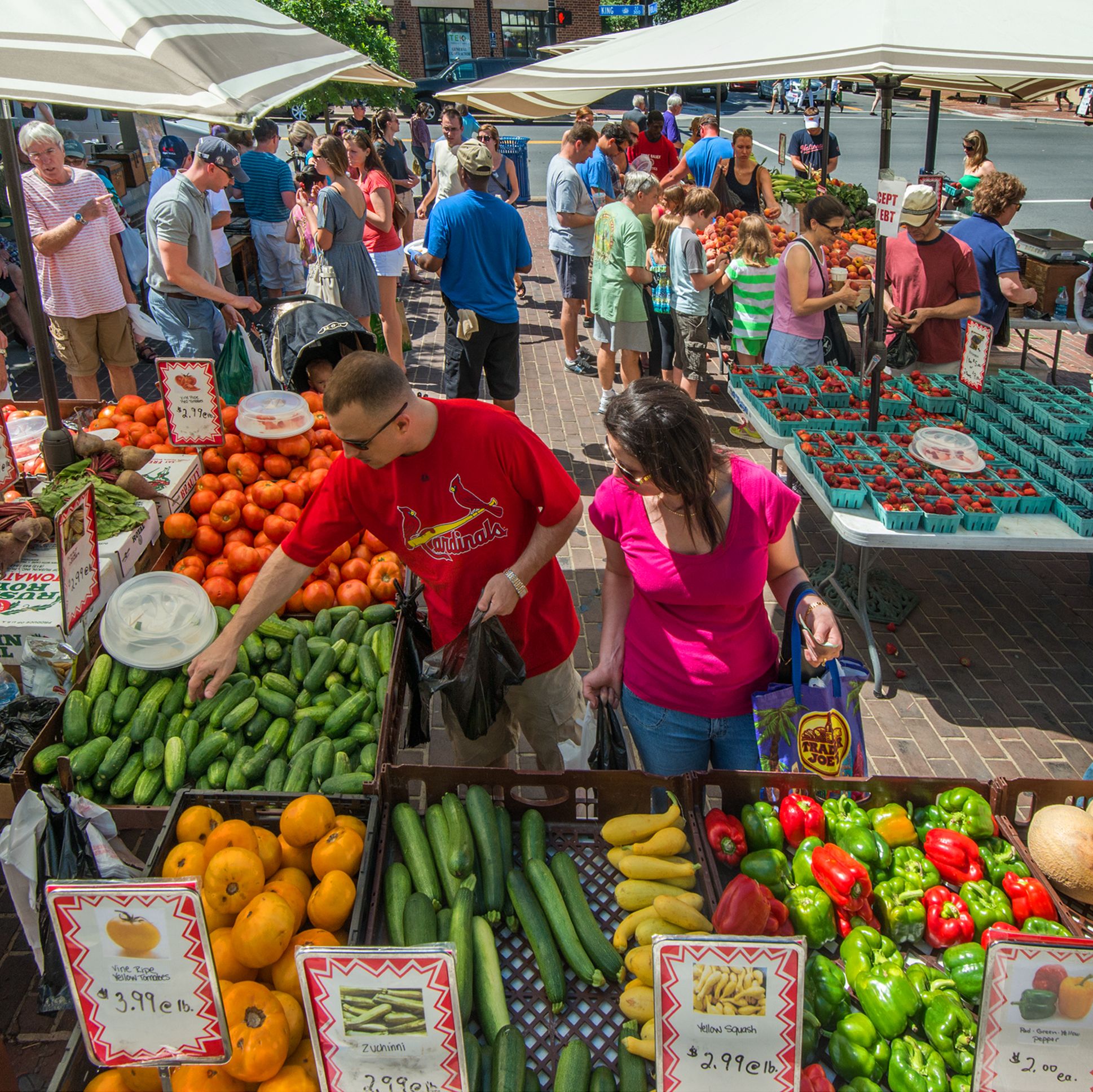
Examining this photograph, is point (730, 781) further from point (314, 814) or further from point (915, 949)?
Answer: point (314, 814)

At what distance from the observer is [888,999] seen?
2.07 metres

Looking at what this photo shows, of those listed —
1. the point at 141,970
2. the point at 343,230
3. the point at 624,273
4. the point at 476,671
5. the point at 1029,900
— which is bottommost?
the point at 1029,900

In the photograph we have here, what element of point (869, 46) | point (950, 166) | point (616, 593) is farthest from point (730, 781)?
point (950, 166)

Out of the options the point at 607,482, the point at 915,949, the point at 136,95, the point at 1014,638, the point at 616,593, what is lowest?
the point at 1014,638

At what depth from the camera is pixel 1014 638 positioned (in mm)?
5195

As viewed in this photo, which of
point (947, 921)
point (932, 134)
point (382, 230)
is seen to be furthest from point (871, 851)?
point (932, 134)

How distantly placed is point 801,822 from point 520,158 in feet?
53.1

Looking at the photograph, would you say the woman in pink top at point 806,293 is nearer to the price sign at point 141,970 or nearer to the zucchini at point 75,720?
the zucchini at point 75,720

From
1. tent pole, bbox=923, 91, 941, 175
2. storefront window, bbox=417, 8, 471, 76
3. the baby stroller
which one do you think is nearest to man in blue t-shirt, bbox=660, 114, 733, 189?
tent pole, bbox=923, 91, 941, 175

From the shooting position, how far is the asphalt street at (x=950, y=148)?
54.6ft

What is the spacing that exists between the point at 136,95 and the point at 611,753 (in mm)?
2284

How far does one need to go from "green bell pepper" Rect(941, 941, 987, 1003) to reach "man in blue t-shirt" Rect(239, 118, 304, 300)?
8968 mm

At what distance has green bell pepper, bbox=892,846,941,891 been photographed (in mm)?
2434

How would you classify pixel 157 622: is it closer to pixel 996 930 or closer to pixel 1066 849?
pixel 996 930
